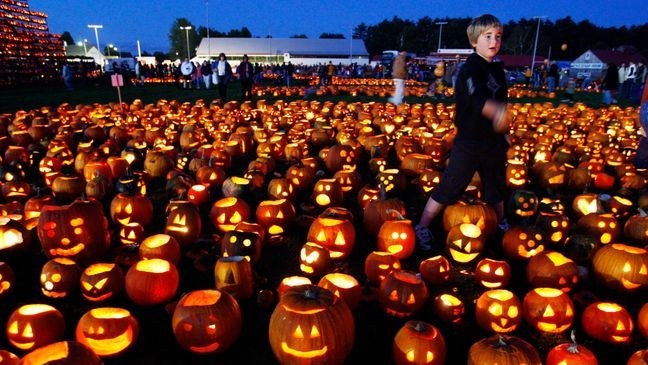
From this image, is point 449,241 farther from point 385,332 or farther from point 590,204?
point 590,204

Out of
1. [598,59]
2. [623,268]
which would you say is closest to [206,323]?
[623,268]

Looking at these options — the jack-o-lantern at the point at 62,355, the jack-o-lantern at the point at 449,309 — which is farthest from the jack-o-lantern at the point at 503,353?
the jack-o-lantern at the point at 62,355

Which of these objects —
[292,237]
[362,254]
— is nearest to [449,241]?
[362,254]

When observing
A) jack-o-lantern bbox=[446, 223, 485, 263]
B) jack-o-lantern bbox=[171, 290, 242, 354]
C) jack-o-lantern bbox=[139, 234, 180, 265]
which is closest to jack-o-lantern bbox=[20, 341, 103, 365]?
jack-o-lantern bbox=[171, 290, 242, 354]

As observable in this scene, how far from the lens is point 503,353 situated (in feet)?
9.35

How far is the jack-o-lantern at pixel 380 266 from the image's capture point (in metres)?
4.21

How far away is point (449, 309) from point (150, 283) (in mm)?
2492

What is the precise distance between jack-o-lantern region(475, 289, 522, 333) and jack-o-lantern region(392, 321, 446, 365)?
665 millimetres

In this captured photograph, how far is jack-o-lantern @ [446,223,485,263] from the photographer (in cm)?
457

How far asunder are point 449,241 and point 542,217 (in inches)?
47.8

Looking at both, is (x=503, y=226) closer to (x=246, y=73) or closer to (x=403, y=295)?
(x=403, y=295)

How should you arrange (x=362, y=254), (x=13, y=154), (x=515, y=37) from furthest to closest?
(x=515, y=37)
(x=13, y=154)
(x=362, y=254)

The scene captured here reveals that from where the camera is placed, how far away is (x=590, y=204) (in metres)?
5.62

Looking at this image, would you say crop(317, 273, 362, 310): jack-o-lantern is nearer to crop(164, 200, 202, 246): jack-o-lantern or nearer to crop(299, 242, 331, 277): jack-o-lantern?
crop(299, 242, 331, 277): jack-o-lantern
